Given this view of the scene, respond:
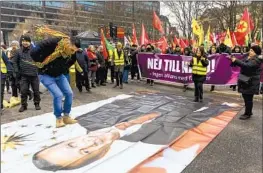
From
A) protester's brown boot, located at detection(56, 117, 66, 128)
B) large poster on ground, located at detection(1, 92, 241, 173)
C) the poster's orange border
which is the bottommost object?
the poster's orange border

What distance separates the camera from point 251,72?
696 cm

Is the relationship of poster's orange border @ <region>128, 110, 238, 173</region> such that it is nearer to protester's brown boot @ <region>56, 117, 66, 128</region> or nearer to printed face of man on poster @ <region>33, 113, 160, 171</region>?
printed face of man on poster @ <region>33, 113, 160, 171</region>

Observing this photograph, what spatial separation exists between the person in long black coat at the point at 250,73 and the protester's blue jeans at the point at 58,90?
3.54m

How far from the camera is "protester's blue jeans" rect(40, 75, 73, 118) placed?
564 cm

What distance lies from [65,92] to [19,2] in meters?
68.0

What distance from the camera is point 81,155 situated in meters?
4.28

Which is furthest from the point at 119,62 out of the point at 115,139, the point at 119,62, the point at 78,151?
the point at 78,151

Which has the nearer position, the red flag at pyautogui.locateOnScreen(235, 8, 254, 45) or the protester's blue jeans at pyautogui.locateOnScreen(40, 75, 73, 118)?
the protester's blue jeans at pyautogui.locateOnScreen(40, 75, 73, 118)

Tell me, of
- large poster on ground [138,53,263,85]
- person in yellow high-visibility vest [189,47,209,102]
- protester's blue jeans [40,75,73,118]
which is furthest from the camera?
large poster on ground [138,53,263,85]

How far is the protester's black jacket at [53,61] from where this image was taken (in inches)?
213

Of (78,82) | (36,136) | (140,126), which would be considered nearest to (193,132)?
(140,126)

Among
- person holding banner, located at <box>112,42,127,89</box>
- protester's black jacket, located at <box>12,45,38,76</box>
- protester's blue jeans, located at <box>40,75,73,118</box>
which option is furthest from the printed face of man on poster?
person holding banner, located at <box>112,42,127,89</box>

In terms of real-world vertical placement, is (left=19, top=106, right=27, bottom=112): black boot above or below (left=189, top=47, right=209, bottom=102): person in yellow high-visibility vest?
below

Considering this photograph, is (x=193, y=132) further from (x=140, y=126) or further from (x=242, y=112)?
(x=242, y=112)
